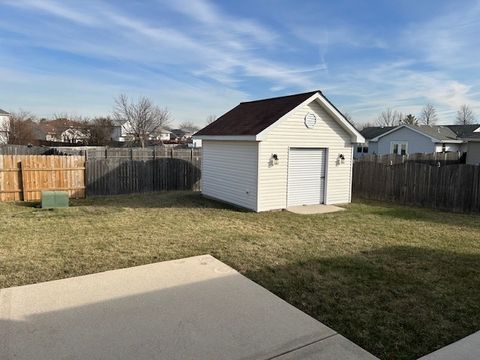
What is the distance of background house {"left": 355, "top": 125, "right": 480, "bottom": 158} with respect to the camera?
109 feet

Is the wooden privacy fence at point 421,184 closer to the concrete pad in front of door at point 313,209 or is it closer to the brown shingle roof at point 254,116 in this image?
the concrete pad in front of door at point 313,209

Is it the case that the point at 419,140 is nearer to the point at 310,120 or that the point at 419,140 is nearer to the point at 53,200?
the point at 310,120

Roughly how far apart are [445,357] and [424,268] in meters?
2.93

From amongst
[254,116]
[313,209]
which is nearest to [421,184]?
[313,209]

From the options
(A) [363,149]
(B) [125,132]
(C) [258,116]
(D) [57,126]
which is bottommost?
(A) [363,149]

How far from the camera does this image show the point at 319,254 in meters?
6.87

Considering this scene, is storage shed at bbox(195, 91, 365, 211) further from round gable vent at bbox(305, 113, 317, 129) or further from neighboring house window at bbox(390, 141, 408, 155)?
neighboring house window at bbox(390, 141, 408, 155)

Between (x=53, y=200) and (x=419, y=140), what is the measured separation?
3238 cm

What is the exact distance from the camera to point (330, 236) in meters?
8.27

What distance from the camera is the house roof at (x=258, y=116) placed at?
11.5 metres

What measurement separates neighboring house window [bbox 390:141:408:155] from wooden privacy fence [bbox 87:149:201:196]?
992 inches

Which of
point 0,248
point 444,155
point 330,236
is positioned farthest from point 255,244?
point 444,155

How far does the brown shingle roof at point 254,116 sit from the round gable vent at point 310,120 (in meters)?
0.60

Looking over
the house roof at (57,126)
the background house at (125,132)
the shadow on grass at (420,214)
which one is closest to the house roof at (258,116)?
the shadow on grass at (420,214)
